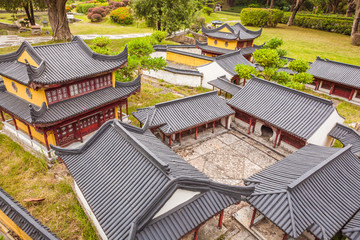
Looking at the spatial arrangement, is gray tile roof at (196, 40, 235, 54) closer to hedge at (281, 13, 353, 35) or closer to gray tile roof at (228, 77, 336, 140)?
gray tile roof at (228, 77, 336, 140)

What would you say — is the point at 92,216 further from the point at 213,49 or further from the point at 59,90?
the point at 213,49

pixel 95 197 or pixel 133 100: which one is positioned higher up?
pixel 95 197

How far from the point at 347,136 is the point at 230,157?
10152 millimetres

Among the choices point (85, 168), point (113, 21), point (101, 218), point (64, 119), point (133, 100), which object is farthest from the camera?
point (113, 21)

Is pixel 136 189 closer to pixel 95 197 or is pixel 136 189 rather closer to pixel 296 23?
pixel 95 197

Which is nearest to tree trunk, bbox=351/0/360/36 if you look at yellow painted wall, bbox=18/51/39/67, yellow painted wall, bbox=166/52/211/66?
yellow painted wall, bbox=166/52/211/66

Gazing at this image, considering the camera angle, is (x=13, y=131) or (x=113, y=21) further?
(x=113, y=21)

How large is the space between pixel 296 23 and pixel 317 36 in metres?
12.3

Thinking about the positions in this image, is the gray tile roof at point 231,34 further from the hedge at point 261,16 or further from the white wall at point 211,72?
the hedge at point 261,16

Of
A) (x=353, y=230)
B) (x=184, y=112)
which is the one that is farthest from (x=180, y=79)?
(x=353, y=230)

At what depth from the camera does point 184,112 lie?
2348 cm

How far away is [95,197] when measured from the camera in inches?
497

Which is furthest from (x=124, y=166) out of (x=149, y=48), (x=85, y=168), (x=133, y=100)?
(x=149, y=48)

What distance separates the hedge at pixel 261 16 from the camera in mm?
71562
